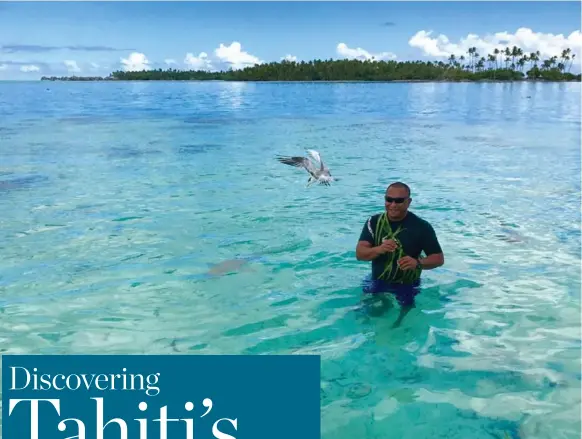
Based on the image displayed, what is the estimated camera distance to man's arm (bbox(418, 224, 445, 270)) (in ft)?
19.0

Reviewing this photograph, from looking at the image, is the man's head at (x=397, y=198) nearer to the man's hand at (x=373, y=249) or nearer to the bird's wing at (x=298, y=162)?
the man's hand at (x=373, y=249)

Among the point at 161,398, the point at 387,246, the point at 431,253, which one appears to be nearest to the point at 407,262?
the point at 387,246

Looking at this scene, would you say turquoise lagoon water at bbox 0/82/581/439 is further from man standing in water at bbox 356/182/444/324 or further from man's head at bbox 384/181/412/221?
man's head at bbox 384/181/412/221

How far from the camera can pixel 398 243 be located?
5.82 metres

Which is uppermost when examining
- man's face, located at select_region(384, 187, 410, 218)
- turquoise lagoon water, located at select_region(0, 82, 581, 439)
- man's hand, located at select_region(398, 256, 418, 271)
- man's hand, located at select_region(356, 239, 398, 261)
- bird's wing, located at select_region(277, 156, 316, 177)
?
bird's wing, located at select_region(277, 156, 316, 177)

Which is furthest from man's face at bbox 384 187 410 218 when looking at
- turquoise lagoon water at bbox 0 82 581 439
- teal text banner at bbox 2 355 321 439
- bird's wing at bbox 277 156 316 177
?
bird's wing at bbox 277 156 316 177

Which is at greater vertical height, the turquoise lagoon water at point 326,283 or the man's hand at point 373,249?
the man's hand at point 373,249

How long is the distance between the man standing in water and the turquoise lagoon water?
28.6 inches

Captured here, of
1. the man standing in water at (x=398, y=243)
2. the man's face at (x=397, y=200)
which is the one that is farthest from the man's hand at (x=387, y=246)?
the man's face at (x=397, y=200)

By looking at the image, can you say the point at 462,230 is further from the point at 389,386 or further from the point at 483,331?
the point at 389,386

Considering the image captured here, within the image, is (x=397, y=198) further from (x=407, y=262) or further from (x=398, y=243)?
(x=407, y=262)

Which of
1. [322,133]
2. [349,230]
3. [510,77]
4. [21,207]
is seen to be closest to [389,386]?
[349,230]

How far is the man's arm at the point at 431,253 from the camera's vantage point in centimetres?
578

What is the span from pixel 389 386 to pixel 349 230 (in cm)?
549
